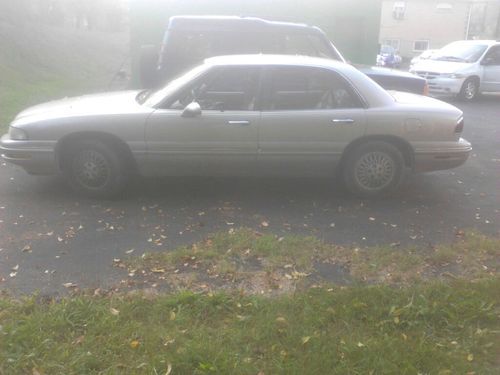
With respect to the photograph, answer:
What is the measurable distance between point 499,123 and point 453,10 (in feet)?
134

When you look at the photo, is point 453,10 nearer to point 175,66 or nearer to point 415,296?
point 175,66

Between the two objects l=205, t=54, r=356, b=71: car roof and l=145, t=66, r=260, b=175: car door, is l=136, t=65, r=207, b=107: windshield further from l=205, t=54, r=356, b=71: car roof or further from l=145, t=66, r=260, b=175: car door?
l=205, t=54, r=356, b=71: car roof

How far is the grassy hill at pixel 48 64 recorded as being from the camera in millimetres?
12164

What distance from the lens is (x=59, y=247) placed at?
4.59m

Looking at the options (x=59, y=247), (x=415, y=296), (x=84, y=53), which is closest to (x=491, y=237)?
(x=415, y=296)

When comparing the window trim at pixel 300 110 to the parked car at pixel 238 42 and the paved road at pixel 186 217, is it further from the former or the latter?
the parked car at pixel 238 42

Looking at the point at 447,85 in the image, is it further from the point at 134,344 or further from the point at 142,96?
the point at 134,344

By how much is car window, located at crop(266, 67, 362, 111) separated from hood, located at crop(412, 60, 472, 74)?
34.7ft

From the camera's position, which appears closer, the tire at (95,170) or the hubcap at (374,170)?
the tire at (95,170)

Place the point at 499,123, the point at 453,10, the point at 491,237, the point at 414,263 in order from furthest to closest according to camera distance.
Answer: the point at 453,10 → the point at 499,123 → the point at 491,237 → the point at 414,263

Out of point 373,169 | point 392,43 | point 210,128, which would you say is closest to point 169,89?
point 210,128

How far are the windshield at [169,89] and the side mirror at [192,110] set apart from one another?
332 mm

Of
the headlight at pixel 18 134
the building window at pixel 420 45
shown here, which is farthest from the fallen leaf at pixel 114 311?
the building window at pixel 420 45

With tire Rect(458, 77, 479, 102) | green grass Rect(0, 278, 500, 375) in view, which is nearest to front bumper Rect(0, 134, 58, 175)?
green grass Rect(0, 278, 500, 375)
